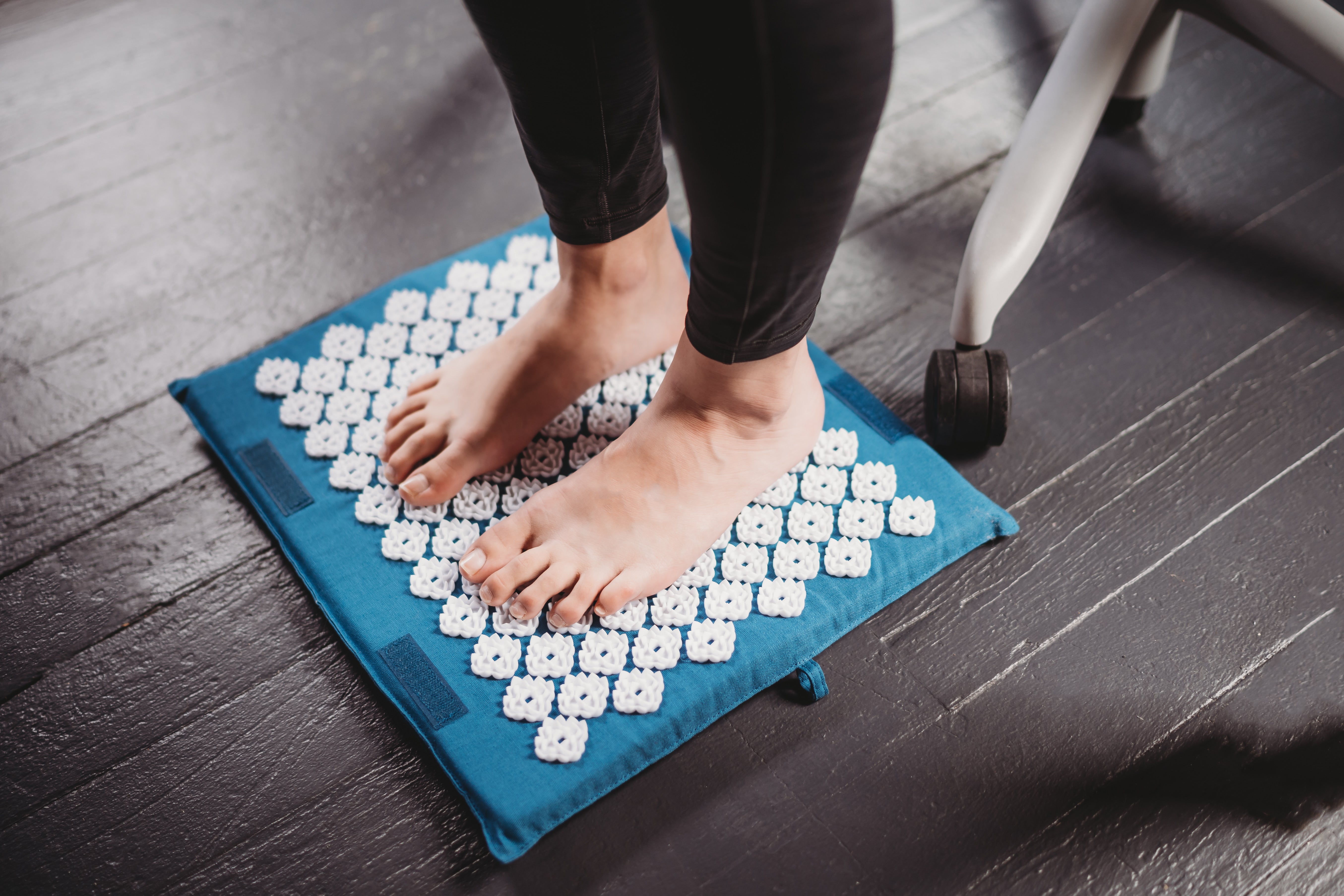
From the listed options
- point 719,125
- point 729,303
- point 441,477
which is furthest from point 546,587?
point 719,125

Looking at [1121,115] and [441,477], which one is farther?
[1121,115]

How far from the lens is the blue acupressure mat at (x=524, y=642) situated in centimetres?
68

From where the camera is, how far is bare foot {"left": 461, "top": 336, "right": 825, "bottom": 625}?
0.74m

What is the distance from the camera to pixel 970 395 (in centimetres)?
83

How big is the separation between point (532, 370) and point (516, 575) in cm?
20

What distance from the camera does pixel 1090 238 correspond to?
1.05m

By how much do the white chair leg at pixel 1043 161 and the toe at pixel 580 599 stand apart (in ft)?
1.31

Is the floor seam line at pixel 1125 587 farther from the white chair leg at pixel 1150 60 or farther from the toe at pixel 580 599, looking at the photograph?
the white chair leg at pixel 1150 60

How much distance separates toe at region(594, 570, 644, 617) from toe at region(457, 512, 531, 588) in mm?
83

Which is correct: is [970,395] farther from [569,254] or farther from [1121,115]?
[1121,115]

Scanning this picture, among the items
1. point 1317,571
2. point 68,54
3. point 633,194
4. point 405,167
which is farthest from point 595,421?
point 68,54

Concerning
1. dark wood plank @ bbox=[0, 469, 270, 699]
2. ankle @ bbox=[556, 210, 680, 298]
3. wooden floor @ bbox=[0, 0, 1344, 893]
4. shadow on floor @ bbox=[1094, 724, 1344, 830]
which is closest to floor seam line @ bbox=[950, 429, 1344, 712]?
wooden floor @ bbox=[0, 0, 1344, 893]

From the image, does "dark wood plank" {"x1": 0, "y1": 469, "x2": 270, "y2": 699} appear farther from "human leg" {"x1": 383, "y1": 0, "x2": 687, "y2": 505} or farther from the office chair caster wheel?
the office chair caster wheel

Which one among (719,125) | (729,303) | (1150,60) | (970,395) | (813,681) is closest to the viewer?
(719,125)
